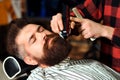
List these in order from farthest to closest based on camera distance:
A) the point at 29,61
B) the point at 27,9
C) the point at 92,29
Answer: the point at 27,9
the point at 29,61
the point at 92,29

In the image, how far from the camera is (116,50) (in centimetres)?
179

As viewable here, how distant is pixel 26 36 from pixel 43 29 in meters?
0.11

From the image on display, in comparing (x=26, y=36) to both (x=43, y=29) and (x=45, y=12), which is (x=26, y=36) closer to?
(x=43, y=29)

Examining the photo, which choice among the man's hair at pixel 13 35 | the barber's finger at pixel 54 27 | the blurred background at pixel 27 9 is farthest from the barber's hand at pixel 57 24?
the blurred background at pixel 27 9

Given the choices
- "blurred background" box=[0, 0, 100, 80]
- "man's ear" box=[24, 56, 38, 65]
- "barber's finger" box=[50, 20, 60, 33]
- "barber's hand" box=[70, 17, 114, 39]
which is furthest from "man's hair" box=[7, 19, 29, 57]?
"blurred background" box=[0, 0, 100, 80]

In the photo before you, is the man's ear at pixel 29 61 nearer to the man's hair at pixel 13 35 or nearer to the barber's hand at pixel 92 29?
the man's hair at pixel 13 35

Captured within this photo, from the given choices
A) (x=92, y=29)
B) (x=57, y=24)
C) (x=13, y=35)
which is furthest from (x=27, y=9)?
(x=92, y=29)

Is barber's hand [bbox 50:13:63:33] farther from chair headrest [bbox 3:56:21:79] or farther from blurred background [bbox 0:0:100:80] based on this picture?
blurred background [bbox 0:0:100:80]

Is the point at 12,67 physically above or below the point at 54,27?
below

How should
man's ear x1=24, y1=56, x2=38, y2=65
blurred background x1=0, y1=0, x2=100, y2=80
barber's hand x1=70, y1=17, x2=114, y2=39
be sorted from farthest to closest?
blurred background x1=0, y1=0, x2=100, y2=80 < man's ear x1=24, y1=56, x2=38, y2=65 < barber's hand x1=70, y1=17, x2=114, y2=39

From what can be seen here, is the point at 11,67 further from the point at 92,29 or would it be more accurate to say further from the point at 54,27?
the point at 92,29

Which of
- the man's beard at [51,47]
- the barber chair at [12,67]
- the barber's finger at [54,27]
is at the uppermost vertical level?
the barber's finger at [54,27]

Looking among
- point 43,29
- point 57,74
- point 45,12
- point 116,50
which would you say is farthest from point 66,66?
point 45,12

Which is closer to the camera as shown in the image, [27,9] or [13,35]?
[13,35]
